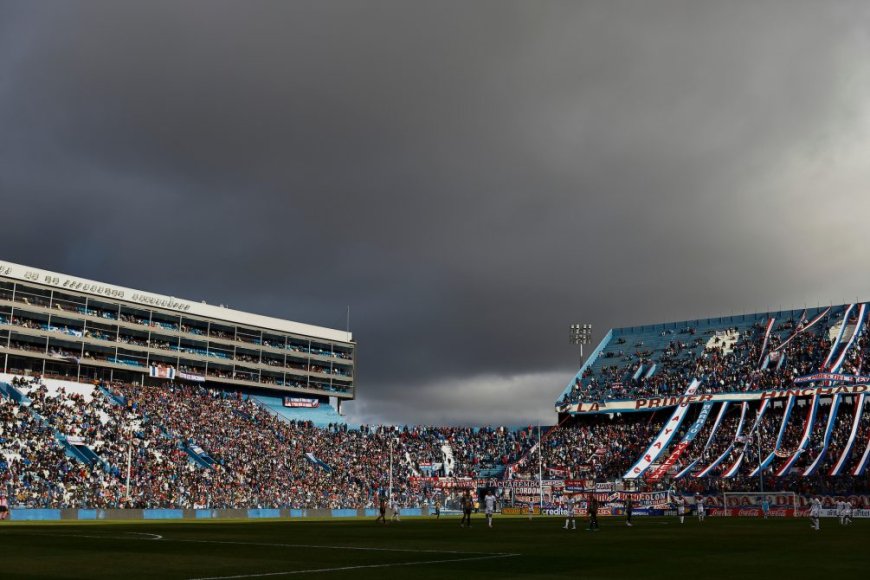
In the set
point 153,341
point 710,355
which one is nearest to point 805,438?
point 710,355

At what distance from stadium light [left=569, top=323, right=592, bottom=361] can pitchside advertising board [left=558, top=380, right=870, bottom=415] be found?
15.0 m

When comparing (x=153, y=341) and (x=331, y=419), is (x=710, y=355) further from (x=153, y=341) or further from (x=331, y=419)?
(x=153, y=341)

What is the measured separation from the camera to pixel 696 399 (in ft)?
359

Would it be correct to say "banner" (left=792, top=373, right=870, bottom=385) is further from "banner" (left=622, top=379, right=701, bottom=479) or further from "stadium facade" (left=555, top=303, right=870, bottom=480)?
"banner" (left=622, top=379, right=701, bottom=479)

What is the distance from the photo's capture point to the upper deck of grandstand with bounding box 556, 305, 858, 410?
11038 centimetres

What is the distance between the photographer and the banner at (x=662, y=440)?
10019cm

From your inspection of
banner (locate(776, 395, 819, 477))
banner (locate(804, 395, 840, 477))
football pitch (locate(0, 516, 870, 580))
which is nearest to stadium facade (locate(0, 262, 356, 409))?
banner (locate(776, 395, 819, 477))

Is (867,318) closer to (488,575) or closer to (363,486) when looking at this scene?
(363,486)

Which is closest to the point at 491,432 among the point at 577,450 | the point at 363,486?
the point at 577,450

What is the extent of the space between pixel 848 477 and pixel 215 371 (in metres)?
79.5

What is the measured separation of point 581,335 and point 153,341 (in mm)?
60664

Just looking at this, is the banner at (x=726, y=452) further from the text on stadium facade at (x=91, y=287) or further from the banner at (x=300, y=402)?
the text on stadium facade at (x=91, y=287)

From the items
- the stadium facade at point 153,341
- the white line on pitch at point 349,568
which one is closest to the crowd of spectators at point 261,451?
the stadium facade at point 153,341

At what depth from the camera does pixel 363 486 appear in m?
102
